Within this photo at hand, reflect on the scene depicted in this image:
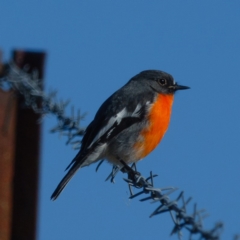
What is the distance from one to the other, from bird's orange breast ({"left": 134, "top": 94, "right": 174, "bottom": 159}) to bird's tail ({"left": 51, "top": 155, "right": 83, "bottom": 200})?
28.8 inches

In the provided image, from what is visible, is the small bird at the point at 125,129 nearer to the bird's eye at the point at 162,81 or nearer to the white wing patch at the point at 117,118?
the white wing patch at the point at 117,118

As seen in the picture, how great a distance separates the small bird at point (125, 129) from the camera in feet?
18.0

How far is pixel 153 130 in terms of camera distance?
581 centimetres

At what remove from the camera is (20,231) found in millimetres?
2988

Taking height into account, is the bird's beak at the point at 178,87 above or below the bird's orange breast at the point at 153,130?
above

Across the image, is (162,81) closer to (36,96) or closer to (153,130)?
(153,130)

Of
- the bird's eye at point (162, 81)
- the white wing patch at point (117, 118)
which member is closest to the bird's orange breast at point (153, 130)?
the white wing patch at point (117, 118)

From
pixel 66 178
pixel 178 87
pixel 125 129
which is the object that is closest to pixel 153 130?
pixel 125 129

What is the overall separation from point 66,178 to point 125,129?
3.14 ft

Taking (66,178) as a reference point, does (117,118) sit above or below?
above

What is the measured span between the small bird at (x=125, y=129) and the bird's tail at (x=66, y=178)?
0.07 feet

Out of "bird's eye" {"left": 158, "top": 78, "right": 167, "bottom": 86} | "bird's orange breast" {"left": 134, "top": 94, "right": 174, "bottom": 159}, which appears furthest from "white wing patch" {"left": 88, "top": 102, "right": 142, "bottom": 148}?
"bird's eye" {"left": 158, "top": 78, "right": 167, "bottom": 86}

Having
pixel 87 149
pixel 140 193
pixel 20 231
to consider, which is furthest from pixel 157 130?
pixel 20 231

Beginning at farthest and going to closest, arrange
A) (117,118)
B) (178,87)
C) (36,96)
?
(178,87) < (117,118) < (36,96)
